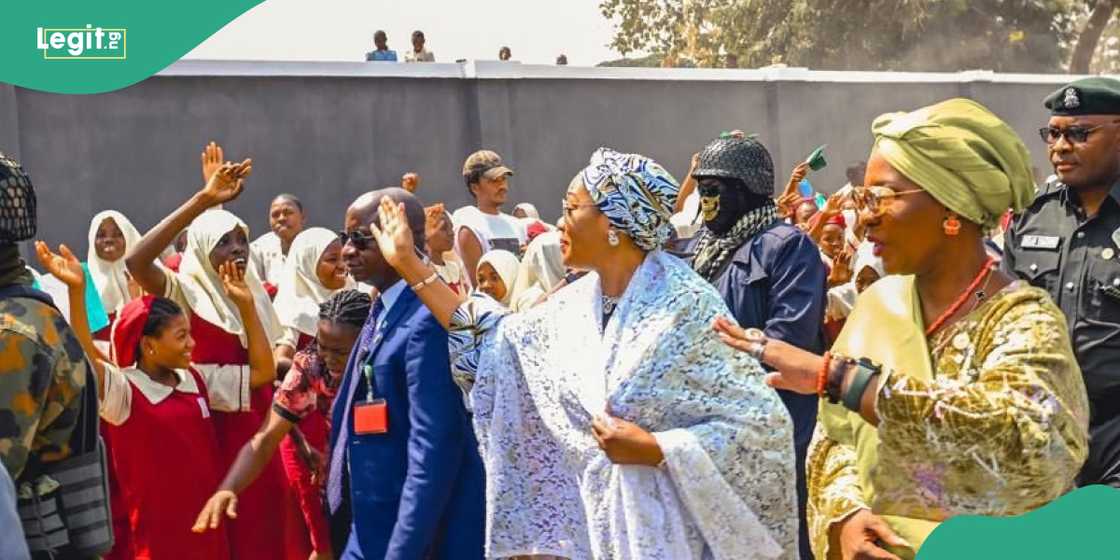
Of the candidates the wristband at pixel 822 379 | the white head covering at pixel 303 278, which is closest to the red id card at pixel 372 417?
the wristband at pixel 822 379

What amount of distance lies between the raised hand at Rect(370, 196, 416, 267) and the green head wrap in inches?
74.2

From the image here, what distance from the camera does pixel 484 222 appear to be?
1128 centimetres

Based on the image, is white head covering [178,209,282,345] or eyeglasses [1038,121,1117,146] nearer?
eyeglasses [1038,121,1117,146]

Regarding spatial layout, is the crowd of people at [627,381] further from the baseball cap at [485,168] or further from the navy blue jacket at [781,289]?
the baseball cap at [485,168]

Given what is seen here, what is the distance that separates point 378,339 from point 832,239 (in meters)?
5.86

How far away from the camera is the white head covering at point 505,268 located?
9.45 m

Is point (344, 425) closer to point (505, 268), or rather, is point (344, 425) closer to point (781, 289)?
point (781, 289)

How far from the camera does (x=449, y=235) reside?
994cm

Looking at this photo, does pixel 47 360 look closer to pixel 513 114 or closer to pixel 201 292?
pixel 201 292

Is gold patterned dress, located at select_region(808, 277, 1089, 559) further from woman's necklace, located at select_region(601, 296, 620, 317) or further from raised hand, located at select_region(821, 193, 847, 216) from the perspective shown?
raised hand, located at select_region(821, 193, 847, 216)

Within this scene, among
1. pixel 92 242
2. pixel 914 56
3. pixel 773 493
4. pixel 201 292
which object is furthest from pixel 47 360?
pixel 914 56

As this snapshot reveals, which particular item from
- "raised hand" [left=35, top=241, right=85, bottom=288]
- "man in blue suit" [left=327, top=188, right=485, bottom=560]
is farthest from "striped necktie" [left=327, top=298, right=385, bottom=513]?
"raised hand" [left=35, top=241, right=85, bottom=288]

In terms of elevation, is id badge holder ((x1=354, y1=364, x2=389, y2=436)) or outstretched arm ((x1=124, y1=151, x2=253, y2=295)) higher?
outstretched arm ((x1=124, y1=151, x2=253, y2=295))

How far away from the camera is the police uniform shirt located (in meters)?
5.12
